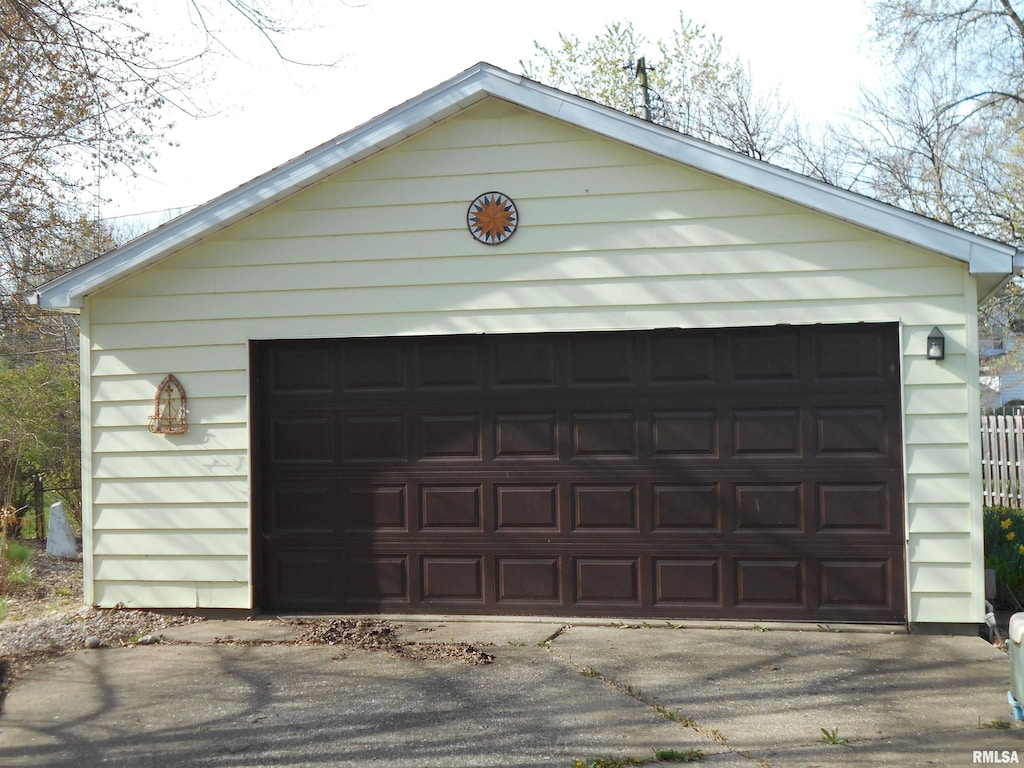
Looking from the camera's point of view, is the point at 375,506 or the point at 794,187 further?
the point at 375,506

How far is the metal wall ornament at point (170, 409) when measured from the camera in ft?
27.3

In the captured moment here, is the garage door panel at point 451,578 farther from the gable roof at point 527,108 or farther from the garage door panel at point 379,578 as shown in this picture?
the gable roof at point 527,108

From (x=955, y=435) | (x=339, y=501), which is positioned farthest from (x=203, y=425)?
(x=955, y=435)

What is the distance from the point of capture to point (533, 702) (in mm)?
5797

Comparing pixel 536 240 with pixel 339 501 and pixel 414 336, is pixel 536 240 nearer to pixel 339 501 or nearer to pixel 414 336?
pixel 414 336

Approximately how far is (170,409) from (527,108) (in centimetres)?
388

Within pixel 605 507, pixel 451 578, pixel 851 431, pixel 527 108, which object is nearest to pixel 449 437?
pixel 451 578

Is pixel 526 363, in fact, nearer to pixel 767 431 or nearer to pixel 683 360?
pixel 683 360

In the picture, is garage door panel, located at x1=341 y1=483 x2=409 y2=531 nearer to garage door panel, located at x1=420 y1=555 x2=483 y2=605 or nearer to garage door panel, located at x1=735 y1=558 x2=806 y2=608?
garage door panel, located at x1=420 y1=555 x2=483 y2=605

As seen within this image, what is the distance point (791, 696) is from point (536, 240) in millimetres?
3896

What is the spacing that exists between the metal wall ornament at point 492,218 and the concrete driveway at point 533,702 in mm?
3104

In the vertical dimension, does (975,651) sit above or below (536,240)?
below

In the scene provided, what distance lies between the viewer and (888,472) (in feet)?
24.6

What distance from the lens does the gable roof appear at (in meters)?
7.14
